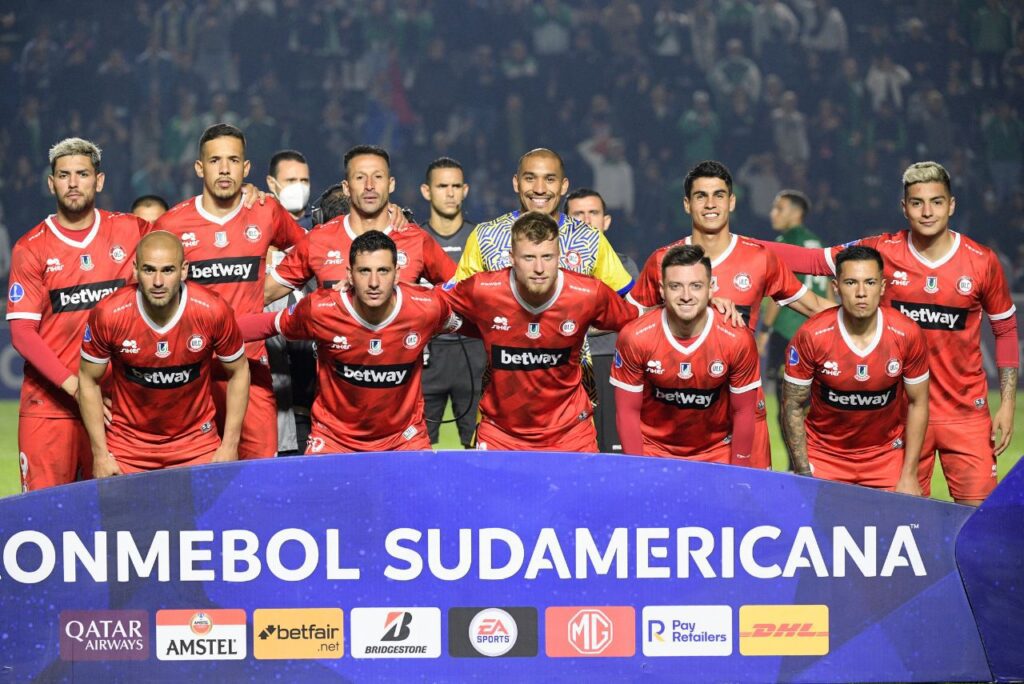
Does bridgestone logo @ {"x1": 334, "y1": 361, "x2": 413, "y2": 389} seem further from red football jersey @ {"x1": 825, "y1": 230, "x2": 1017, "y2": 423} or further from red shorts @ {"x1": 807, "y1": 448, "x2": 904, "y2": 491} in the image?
red football jersey @ {"x1": 825, "y1": 230, "x2": 1017, "y2": 423}

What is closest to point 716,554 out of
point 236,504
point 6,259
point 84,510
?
point 236,504

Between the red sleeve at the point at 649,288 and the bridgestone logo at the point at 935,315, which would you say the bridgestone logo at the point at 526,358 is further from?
the bridgestone logo at the point at 935,315

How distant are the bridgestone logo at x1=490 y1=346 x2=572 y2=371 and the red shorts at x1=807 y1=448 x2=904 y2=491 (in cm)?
105

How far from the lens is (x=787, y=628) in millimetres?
3586

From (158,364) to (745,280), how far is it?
7.43 ft

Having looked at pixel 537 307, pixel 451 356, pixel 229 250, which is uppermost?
pixel 229 250

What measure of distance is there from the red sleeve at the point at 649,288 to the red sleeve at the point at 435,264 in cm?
80

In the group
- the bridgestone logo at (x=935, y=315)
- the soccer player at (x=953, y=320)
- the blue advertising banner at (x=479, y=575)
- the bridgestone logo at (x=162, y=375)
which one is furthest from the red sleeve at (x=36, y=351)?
the bridgestone logo at (x=935, y=315)

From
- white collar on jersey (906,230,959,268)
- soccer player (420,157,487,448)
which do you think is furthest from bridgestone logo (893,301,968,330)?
soccer player (420,157,487,448)

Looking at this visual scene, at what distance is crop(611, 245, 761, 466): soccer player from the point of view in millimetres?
4465

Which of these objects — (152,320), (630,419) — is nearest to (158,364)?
(152,320)

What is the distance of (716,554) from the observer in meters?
3.58

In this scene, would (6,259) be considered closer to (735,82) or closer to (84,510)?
(735,82)

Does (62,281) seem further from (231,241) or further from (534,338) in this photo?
(534,338)
